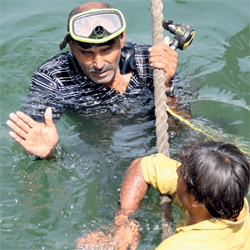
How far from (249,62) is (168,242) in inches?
154

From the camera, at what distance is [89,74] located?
3553 mm

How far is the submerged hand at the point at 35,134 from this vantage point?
9.71 ft

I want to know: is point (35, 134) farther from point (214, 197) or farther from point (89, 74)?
point (214, 197)

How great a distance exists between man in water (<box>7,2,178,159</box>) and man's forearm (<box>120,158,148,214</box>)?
2.43 ft

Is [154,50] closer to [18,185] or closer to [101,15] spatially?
[101,15]

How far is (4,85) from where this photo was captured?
15.3 ft

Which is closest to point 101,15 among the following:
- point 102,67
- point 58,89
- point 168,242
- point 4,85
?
point 102,67

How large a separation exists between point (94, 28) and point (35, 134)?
3.61 feet

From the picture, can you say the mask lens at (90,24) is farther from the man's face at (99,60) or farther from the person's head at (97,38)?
the man's face at (99,60)

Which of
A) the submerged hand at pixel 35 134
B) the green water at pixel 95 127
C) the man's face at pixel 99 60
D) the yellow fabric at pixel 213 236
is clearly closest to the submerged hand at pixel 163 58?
the man's face at pixel 99 60

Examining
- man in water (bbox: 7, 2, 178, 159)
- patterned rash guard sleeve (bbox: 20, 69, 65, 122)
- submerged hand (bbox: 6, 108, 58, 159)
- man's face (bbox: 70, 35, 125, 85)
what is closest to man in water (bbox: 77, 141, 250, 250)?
submerged hand (bbox: 6, 108, 58, 159)

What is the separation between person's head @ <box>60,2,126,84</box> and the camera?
3303 millimetres

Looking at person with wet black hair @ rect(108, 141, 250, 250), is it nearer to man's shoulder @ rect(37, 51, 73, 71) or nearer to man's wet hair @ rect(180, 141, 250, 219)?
man's wet hair @ rect(180, 141, 250, 219)

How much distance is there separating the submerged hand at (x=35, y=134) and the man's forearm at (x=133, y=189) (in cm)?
74
